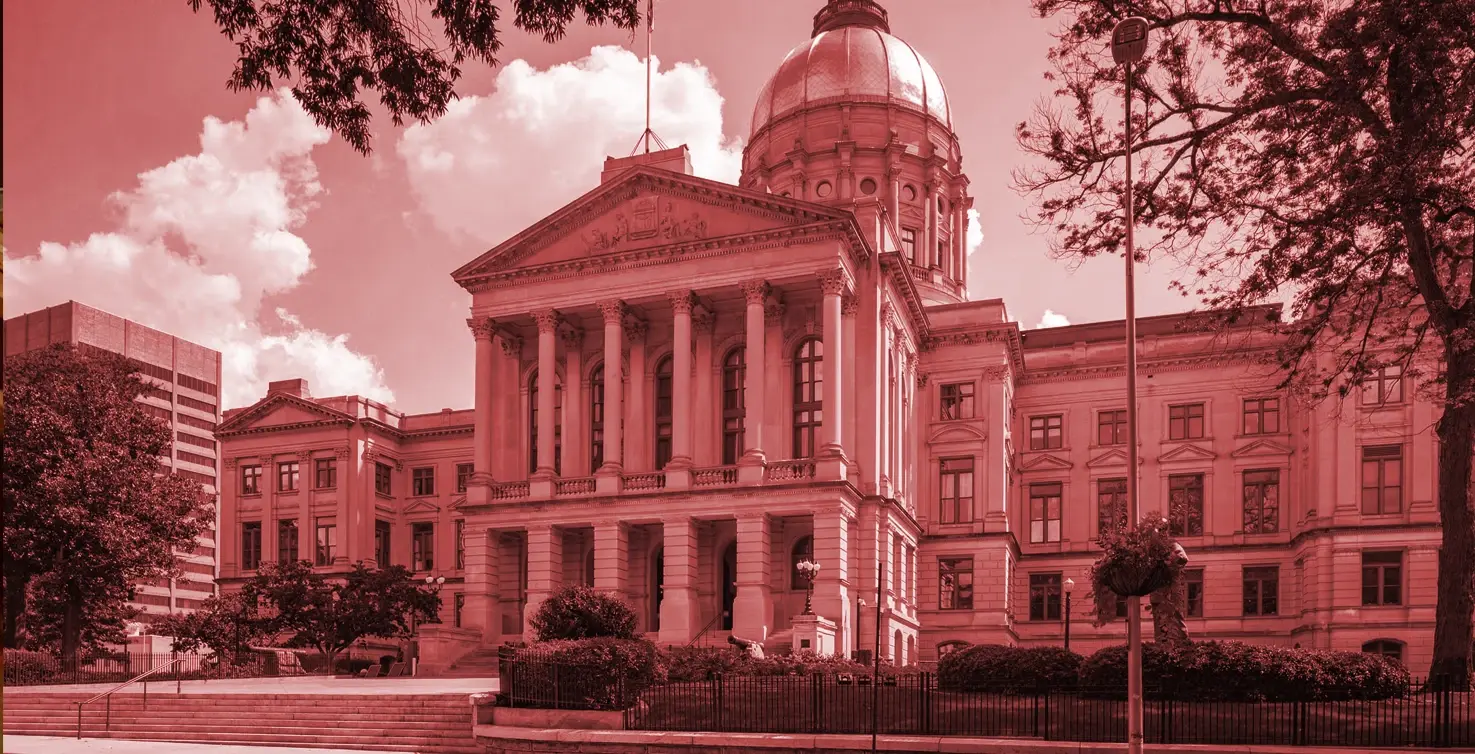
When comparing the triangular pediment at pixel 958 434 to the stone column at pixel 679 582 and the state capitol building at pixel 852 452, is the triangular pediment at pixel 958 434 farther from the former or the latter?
the stone column at pixel 679 582

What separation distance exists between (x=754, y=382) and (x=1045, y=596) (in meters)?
22.4

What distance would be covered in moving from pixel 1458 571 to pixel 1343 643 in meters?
30.1

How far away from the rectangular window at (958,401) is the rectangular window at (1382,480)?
56.2 feet

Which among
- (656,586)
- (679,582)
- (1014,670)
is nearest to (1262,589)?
(656,586)

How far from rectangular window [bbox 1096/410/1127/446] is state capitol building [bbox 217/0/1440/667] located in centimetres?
15

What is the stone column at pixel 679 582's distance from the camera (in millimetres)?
46781

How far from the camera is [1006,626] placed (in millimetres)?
55531

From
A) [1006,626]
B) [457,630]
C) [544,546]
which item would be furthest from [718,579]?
[1006,626]

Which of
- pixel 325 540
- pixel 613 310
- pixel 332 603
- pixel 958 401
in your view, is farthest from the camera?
pixel 325 540

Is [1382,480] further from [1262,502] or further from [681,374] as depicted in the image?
[681,374]

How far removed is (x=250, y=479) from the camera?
234 feet

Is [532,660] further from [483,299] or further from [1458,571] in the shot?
[483,299]

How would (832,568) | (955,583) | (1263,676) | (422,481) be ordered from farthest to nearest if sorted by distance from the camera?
1. (422,481)
2. (955,583)
3. (832,568)
4. (1263,676)

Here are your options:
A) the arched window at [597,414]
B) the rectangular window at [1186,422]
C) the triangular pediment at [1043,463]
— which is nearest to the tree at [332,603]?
the arched window at [597,414]
